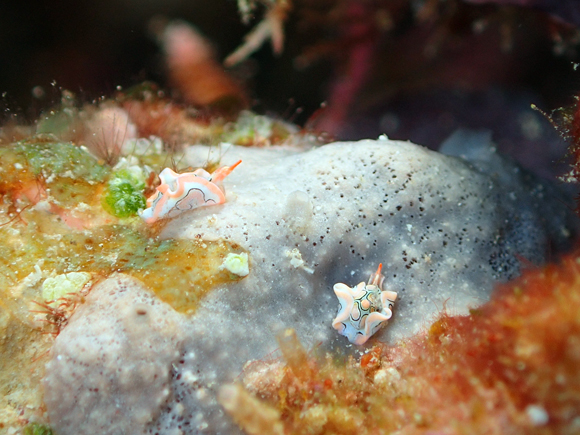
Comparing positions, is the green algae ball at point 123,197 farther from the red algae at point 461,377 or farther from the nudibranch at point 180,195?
the red algae at point 461,377

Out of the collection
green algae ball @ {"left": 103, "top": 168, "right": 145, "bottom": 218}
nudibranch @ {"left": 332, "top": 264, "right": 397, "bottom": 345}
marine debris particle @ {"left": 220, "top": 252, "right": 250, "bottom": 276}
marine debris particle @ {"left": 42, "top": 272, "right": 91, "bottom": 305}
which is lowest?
nudibranch @ {"left": 332, "top": 264, "right": 397, "bottom": 345}

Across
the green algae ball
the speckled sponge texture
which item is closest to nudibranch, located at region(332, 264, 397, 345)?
the speckled sponge texture

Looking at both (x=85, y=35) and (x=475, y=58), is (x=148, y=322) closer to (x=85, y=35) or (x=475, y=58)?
(x=85, y=35)

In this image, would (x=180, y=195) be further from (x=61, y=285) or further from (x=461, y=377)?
(x=461, y=377)

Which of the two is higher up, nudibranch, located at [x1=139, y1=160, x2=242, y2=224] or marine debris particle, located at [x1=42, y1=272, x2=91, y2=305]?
nudibranch, located at [x1=139, y1=160, x2=242, y2=224]

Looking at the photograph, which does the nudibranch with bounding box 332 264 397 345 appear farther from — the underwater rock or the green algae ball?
the green algae ball

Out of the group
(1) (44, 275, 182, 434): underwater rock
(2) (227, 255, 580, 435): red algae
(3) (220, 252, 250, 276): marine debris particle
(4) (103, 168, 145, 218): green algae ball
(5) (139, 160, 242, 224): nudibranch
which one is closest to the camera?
(2) (227, 255, 580, 435): red algae
